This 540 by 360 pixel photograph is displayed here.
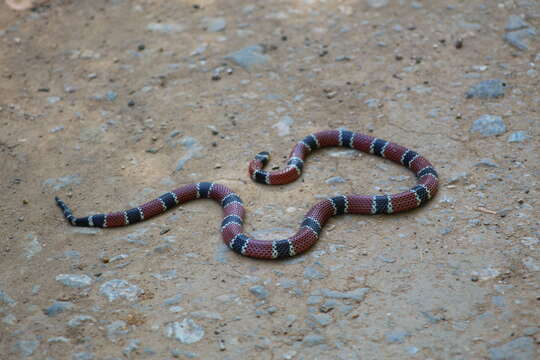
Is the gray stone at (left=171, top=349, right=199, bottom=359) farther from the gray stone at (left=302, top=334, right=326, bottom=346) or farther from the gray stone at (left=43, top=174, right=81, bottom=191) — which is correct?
the gray stone at (left=43, top=174, right=81, bottom=191)

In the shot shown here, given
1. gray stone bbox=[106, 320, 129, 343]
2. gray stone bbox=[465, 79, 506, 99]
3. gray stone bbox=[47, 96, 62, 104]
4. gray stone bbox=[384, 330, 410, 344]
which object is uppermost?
gray stone bbox=[465, 79, 506, 99]

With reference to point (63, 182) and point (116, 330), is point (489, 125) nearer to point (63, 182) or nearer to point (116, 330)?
point (116, 330)

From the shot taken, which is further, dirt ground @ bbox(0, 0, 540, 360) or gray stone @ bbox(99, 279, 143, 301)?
gray stone @ bbox(99, 279, 143, 301)

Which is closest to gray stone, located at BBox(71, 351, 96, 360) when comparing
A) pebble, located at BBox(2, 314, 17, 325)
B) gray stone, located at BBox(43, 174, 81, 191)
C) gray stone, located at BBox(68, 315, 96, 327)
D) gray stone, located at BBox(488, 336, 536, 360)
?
gray stone, located at BBox(68, 315, 96, 327)

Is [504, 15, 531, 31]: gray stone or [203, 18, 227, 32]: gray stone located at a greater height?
[504, 15, 531, 31]: gray stone

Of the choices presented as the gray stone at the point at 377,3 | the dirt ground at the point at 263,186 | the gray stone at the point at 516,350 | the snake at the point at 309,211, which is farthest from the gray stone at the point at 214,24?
the gray stone at the point at 516,350

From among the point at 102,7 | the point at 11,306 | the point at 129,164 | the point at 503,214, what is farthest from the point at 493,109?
the point at 102,7

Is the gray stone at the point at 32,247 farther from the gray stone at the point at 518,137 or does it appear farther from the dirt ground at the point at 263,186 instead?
the gray stone at the point at 518,137

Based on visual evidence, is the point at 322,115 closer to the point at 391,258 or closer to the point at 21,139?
the point at 391,258
